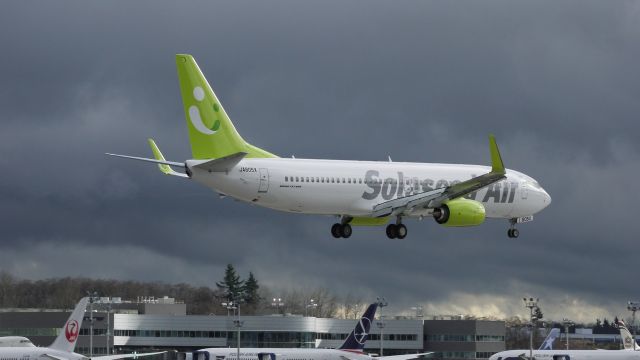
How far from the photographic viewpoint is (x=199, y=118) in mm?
87000

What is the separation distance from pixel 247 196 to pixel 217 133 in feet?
16.0

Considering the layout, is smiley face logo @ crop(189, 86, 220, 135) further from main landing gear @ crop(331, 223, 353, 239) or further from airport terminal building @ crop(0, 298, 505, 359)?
airport terminal building @ crop(0, 298, 505, 359)

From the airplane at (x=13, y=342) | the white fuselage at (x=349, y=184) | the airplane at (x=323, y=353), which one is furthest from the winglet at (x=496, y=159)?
the airplane at (x=13, y=342)

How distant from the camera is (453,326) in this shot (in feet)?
613

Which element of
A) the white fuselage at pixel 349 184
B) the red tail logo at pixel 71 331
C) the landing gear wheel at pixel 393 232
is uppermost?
the white fuselage at pixel 349 184

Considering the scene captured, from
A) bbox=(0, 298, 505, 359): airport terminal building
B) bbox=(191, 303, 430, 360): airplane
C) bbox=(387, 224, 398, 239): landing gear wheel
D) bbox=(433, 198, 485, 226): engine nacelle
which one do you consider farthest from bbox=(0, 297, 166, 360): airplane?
bbox=(0, 298, 505, 359): airport terminal building

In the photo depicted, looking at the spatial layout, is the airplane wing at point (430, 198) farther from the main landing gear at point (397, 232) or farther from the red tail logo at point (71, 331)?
the red tail logo at point (71, 331)

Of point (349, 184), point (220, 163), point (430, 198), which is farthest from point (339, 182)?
point (220, 163)

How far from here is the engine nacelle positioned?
92438 millimetres

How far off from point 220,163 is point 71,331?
22985mm

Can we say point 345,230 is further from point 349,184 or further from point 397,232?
point 349,184

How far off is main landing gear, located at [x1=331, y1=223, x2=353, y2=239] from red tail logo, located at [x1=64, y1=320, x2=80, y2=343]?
20.1m

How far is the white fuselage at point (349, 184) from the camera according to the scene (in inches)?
3337

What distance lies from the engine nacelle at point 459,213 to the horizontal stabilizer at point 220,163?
17.1 metres
